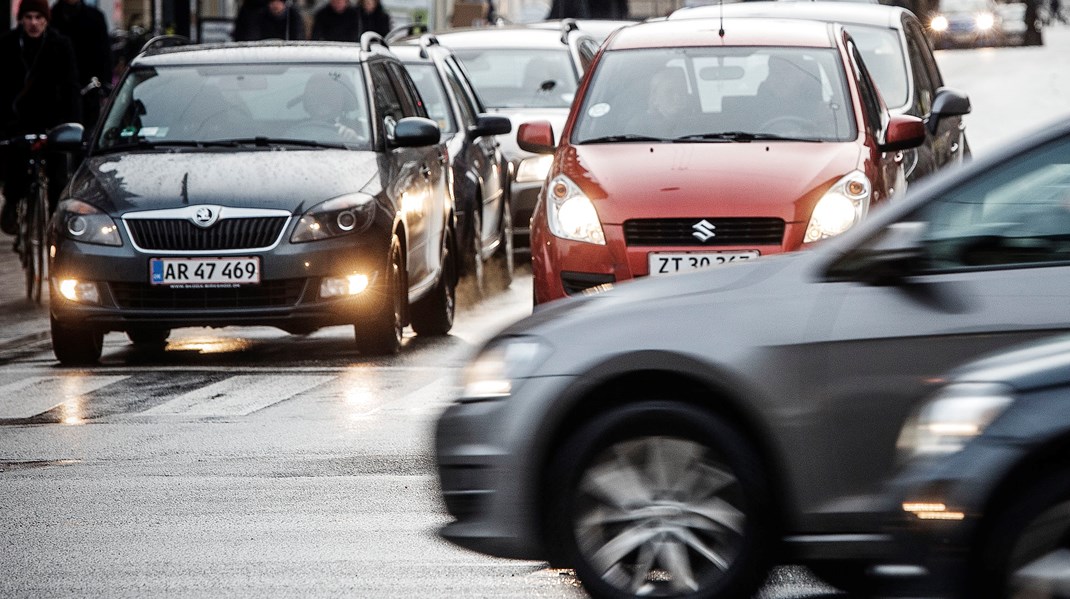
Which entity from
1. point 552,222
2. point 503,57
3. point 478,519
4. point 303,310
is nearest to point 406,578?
point 478,519

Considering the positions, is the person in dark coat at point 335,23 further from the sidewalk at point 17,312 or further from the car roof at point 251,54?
the car roof at point 251,54

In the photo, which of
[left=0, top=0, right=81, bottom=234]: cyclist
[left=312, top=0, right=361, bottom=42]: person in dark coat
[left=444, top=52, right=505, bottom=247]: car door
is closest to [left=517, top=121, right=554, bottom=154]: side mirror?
[left=444, top=52, right=505, bottom=247]: car door

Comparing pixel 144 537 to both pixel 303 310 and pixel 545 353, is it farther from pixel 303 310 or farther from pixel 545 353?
pixel 303 310

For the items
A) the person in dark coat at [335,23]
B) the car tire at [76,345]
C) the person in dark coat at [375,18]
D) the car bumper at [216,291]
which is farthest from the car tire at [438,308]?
the person in dark coat at [375,18]

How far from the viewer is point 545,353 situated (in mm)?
5703

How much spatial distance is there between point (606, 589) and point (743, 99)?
235 inches

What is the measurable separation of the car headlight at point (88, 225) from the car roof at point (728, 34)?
9.22 ft

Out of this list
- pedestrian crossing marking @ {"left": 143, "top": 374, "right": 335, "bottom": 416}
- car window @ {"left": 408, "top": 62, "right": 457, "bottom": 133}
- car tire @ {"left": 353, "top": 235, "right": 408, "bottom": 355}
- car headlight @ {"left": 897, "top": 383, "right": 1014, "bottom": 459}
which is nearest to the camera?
car headlight @ {"left": 897, "top": 383, "right": 1014, "bottom": 459}

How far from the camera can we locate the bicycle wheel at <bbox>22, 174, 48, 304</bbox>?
582 inches

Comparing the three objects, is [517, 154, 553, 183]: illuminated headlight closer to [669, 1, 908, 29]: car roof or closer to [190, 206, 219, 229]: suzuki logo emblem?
[669, 1, 908, 29]: car roof

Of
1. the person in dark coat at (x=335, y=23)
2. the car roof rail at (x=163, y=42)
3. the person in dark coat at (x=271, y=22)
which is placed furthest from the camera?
the person in dark coat at (x=335, y=23)

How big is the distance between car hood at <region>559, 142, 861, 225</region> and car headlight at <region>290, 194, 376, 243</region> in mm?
1254

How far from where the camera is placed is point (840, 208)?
10273 millimetres

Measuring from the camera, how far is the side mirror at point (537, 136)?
11523 mm
